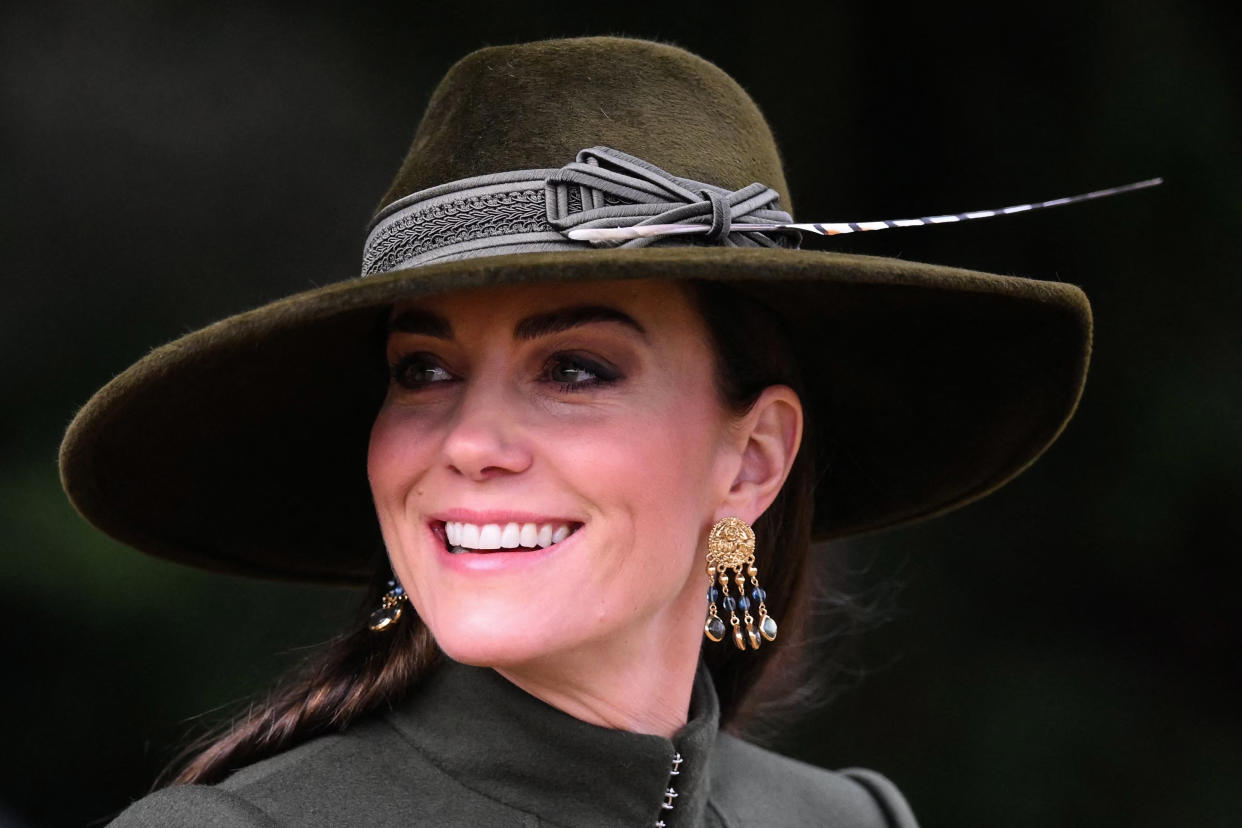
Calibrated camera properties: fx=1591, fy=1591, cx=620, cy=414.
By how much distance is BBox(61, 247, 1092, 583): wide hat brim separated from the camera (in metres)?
2.03

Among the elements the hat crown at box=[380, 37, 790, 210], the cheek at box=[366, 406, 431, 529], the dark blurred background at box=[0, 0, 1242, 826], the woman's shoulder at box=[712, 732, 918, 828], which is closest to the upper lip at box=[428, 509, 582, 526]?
the cheek at box=[366, 406, 431, 529]

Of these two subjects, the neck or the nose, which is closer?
the nose

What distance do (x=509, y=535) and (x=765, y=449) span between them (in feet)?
1.75

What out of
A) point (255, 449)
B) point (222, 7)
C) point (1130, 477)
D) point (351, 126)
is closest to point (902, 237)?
point (1130, 477)

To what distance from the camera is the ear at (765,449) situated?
2480 mm

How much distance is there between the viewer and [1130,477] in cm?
438

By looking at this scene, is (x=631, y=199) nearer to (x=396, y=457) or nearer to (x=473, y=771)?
(x=396, y=457)

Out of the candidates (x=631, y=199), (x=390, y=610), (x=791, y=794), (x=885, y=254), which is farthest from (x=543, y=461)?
(x=885, y=254)

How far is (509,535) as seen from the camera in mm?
2174

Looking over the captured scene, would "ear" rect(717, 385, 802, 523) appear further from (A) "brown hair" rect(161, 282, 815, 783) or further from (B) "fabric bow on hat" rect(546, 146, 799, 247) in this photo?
(B) "fabric bow on hat" rect(546, 146, 799, 247)

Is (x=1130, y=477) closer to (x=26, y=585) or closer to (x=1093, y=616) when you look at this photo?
(x=1093, y=616)

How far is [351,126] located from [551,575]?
2384 millimetres

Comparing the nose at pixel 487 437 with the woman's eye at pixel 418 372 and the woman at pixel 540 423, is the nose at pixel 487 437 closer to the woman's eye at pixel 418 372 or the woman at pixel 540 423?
the woman at pixel 540 423

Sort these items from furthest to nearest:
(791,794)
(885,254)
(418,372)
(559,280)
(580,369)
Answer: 1. (885,254)
2. (791,794)
3. (418,372)
4. (580,369)
5. (559,280)
